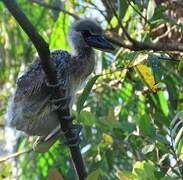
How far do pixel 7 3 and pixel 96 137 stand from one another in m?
2.03

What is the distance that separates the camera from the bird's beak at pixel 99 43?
8.52ft

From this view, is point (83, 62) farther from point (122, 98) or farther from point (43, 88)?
point (122, 98)

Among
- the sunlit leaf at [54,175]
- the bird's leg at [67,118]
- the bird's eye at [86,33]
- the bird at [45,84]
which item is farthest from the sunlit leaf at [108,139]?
the sunlit leaf at [54,175]

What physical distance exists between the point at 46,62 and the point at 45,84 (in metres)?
0.51

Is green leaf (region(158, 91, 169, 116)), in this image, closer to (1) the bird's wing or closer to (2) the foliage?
(2) the foliage

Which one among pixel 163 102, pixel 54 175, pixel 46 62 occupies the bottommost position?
pixel 163 102

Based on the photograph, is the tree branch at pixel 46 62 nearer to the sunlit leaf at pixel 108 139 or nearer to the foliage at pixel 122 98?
the foliage at pixel 122 98

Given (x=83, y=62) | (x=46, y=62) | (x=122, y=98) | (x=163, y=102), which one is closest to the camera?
(x=46, y=62)

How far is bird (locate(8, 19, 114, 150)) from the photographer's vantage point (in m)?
2.47

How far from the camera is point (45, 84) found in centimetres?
240

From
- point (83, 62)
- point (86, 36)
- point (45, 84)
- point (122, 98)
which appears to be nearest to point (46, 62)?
point (45, 84)

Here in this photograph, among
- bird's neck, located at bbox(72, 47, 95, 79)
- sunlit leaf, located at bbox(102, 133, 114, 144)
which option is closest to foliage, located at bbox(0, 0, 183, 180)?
sunlit leaf, located at bbox(102, 133, 114, 144)

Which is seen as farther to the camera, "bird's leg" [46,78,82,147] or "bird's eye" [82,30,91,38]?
"bird's eye" [82,30,91,38]

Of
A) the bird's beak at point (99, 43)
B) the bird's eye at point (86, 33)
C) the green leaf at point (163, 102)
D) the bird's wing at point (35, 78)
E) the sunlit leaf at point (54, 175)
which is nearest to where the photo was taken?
the sunlit leaf at point (54, 175)
